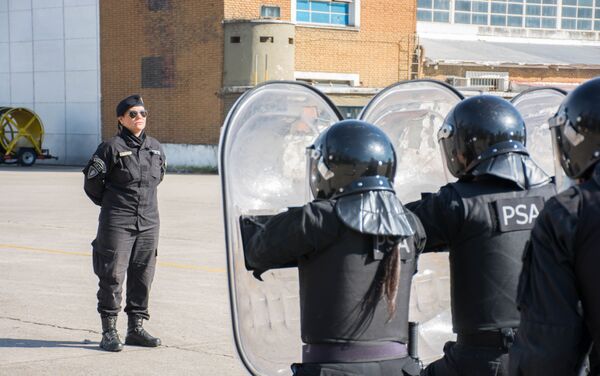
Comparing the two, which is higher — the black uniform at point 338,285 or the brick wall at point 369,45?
the brick wall at point 369,45

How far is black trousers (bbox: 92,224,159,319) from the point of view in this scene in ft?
24.9

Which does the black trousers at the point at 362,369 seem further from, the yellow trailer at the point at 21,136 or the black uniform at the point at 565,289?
the yellow trailer at the point at 21,136

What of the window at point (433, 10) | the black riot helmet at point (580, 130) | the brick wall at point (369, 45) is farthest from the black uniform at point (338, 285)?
the window at point (433, 10)

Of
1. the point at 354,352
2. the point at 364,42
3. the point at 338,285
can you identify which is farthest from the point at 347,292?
the point at 364,42

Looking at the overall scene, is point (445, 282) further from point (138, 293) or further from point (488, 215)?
point (138, 293)

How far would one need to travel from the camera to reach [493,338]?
12.6ft

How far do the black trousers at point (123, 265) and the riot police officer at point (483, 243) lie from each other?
4.12 m

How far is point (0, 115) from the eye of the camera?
34219 mm

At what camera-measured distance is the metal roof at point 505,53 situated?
127 ft

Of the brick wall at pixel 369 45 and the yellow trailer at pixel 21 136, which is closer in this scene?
the yellow trailer at pixel 21 136

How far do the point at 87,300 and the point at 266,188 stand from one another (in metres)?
5.58

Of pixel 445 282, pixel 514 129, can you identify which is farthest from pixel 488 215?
pixel 445 282

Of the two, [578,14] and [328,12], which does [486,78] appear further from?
[578,14]

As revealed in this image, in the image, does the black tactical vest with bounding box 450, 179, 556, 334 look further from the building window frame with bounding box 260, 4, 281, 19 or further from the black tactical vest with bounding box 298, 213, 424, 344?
the building window frame with bounding box 260, 4, 281, 19
